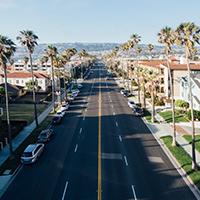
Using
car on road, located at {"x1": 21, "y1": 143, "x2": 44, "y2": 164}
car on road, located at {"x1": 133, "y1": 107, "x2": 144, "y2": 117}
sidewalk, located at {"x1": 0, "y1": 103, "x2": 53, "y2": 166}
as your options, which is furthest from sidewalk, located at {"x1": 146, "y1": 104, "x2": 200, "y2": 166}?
sidewalk, located at {"x1": 0, "y1": 103, "x2": 53, "y2": 166}

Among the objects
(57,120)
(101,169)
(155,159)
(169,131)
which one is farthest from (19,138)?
(169,131)

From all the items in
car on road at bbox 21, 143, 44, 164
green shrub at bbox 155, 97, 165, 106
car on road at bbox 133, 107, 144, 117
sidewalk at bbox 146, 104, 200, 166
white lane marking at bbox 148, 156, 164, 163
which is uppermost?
green shrub at bbox 155, 97, 165, 106

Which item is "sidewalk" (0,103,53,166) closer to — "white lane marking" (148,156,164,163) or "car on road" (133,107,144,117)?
"white lane marking" (148,156,164,163)

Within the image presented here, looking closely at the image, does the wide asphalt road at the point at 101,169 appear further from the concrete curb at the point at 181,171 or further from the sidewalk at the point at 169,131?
the sidewalk at the point at 169,131

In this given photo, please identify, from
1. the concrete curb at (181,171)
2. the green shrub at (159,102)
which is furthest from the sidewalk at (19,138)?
the green shrub at (159,102)

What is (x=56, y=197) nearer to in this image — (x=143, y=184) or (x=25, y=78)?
(x=143, y=184)

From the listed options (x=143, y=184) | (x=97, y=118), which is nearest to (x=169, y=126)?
(x=97, y=118)

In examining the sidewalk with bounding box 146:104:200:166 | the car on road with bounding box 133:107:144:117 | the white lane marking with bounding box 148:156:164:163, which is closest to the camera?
the white lane marking with bounding box 148:156:164:163

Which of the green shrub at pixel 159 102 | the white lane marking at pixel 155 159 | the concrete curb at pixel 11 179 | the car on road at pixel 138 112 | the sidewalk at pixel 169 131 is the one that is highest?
the green shrub at pixel 159 102

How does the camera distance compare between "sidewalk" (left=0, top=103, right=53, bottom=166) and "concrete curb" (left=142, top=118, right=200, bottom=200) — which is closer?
"concrete curb" (left=142, top=118, right=200, bottom=200)
